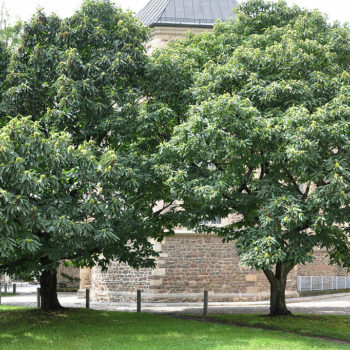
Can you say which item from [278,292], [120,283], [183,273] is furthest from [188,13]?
[278,292]

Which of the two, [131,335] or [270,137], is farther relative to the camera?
[131,335]

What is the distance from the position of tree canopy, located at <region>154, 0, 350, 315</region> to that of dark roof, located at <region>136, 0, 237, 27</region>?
9.05 meters

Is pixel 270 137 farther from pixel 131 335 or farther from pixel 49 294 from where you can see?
pixel 49 294

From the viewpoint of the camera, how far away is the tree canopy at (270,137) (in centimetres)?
1041

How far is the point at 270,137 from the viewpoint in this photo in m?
10.6

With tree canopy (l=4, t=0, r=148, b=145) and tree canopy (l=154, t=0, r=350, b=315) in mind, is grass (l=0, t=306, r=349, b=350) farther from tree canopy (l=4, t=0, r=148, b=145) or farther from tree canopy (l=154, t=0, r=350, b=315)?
tree canopy (l=4, t=0, r=148, b=145)

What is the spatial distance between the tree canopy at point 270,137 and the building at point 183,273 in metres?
7.25

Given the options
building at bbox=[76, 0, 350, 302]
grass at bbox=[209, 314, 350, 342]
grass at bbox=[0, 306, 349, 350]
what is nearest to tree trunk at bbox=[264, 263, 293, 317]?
grass at bbox=[209, 314, 350, 342]

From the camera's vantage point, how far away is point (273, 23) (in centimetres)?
1466

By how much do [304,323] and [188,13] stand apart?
627 inches

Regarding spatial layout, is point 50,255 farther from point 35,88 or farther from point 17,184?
point 35,88

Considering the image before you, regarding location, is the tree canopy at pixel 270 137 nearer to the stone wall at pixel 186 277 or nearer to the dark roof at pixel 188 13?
the stone wall at pixel 186 277

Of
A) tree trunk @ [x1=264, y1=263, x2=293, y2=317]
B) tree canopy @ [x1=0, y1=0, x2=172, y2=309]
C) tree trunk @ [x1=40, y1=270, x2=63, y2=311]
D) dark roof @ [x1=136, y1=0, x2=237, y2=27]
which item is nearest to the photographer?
tree canopy @ [x1=0, y1=0, x2=172, y2=309]

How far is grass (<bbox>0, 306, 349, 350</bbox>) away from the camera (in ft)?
32.8
